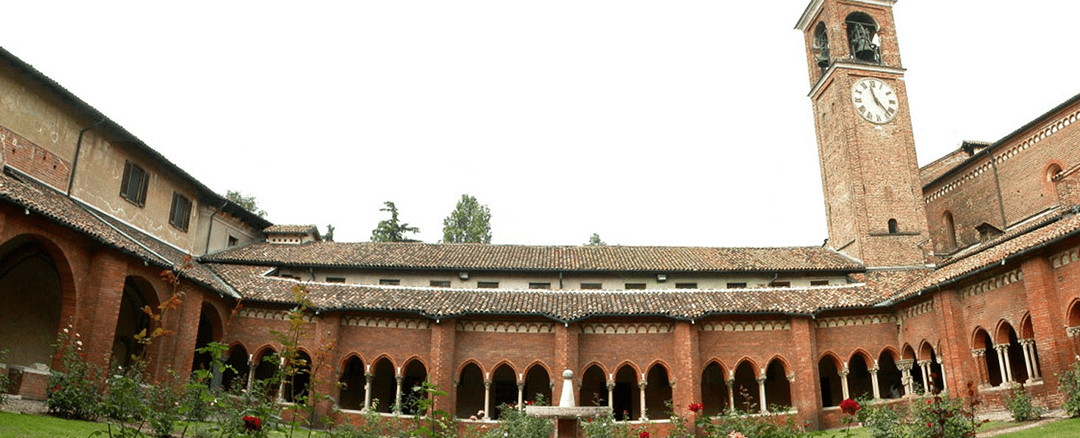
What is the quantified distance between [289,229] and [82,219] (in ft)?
52.7

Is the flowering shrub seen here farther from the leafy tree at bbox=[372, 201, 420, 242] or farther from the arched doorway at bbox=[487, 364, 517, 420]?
the leafy tree at bbox=[372, 201, 420, 242]

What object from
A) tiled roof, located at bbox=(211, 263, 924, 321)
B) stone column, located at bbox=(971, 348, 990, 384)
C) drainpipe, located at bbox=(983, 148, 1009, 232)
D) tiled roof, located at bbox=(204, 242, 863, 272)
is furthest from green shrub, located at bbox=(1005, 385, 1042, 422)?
drainpipe, located at bbox=(983, 148, 1009, 232)

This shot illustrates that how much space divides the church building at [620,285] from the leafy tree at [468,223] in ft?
83.3

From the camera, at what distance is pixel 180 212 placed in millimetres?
28984

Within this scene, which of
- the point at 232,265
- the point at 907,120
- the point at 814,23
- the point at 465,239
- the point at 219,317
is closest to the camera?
the point at 219,317

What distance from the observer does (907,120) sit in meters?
34.1

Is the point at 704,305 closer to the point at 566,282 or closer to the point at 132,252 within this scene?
the point at 566,282

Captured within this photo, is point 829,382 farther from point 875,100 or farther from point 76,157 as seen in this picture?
point 76,157

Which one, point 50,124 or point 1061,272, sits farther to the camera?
point 50,124

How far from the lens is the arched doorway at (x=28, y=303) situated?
20547 mm

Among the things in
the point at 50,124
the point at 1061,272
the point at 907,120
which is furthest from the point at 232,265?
the point at 907,120

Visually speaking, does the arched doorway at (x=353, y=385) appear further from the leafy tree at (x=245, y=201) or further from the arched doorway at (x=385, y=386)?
the leafy tree at (x=245, y=201)

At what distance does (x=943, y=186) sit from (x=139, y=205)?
36.2 m

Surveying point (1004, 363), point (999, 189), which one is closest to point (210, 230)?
point (1004, 363)
